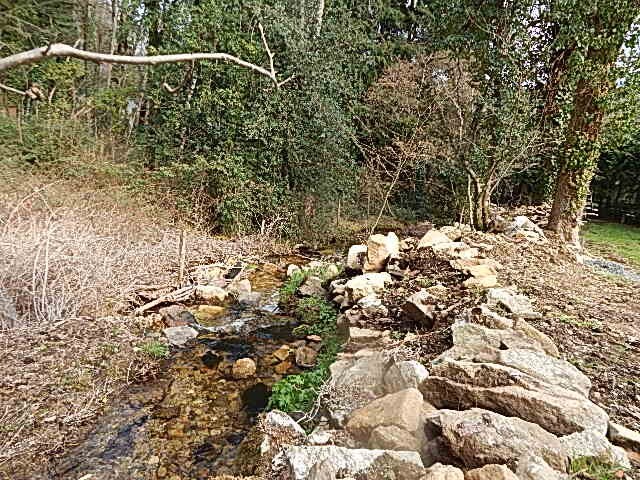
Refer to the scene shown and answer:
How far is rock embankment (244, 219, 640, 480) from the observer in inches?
78.3

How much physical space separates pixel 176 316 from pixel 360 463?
3.88 m

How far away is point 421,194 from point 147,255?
8.78 meters

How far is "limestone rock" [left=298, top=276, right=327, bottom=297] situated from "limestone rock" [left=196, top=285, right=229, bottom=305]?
1307mm

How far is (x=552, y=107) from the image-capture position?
26.1 ft

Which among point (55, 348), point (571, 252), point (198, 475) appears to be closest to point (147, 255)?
point (55, 348)

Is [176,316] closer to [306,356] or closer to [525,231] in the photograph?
[306,356]

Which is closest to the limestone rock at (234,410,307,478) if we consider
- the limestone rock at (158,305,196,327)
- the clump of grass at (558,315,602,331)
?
the limestone rock at (158,305,196,327)

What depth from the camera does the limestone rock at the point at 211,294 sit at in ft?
20.7

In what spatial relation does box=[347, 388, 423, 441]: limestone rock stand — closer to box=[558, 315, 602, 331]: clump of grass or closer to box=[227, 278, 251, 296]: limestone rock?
box=[558, 315, 602, 331]: clump of grass

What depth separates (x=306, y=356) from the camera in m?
4.79

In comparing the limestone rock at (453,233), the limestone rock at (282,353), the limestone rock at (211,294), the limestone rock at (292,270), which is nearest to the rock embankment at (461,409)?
the limestone rock at (282,353)

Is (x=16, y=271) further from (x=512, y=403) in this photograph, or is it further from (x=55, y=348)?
(x=512, y=403)

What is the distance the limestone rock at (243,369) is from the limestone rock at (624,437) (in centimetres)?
319

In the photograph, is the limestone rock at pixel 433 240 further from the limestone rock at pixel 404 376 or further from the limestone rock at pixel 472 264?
the limestone rock at pixel 404 376
